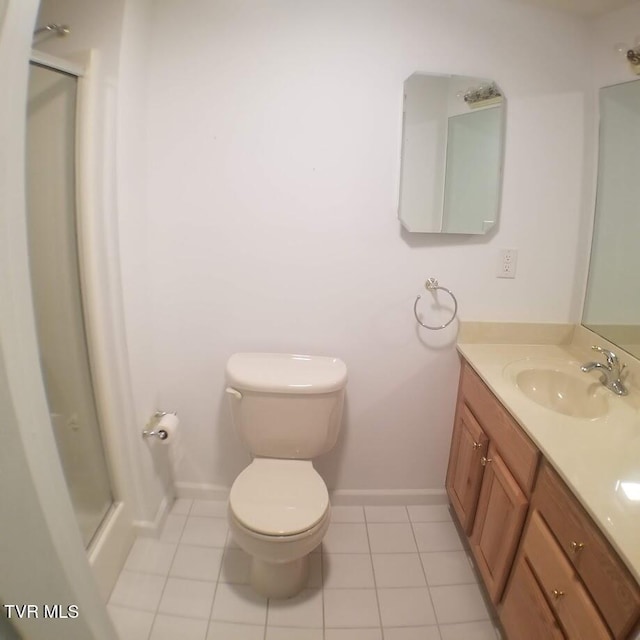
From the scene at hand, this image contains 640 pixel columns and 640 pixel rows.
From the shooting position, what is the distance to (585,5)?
122cm

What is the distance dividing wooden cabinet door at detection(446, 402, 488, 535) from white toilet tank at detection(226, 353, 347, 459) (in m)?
0.53

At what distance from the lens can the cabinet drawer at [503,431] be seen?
3.35 ft

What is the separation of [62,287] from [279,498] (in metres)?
1.07

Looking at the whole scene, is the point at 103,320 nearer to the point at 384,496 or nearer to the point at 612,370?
the point at 384,496

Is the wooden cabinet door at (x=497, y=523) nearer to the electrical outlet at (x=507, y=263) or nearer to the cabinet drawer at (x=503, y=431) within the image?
the cabinet drawer at (x=503, y=431)

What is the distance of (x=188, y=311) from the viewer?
1.50 metres

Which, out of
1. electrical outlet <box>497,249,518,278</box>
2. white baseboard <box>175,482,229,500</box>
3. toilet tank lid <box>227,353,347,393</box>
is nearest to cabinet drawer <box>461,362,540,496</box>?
electrical outlet <box>497,249,518,278</box>

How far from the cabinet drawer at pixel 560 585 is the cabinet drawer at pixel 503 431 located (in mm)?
117

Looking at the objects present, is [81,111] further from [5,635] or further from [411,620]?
[411,620]

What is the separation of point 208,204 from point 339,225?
52 centimetres

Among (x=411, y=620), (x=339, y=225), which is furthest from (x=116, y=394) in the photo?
(x=411, y=620)

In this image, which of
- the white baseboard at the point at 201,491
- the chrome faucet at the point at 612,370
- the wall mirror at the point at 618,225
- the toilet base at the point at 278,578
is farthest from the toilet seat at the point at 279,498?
the wall mirror at the point at 618,225

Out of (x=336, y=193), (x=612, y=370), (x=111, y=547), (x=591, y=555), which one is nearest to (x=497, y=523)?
(x=591, y=555)

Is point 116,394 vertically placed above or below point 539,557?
above
